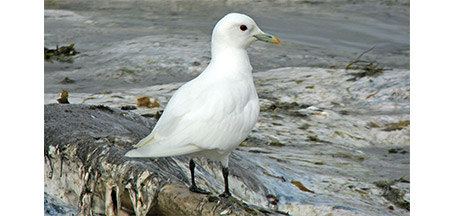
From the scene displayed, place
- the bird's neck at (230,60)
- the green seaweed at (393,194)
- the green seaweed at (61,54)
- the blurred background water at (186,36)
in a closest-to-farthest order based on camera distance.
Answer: the bird's neck at (230,60) < the green seaweed at (393,194) < the blurred background water at (186,36) < the green seaweed at (61,54)

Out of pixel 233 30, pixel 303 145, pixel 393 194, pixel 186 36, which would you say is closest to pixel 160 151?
pixel 233 30

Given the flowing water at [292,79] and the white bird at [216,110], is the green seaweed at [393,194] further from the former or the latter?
the white bird at [216,110]

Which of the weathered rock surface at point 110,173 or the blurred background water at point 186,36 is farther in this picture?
the blurred background water at point 186,36

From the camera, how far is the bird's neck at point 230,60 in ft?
13.3

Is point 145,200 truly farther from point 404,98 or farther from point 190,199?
point 404,98

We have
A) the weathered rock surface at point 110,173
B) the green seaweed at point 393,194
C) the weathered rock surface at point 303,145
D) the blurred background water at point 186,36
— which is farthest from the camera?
the blurred background water at point 186,36

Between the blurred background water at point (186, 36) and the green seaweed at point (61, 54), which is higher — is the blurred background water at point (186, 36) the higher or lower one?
the higher one

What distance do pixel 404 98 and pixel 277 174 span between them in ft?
9.50

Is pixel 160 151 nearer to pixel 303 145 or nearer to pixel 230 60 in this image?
pixel 230 60

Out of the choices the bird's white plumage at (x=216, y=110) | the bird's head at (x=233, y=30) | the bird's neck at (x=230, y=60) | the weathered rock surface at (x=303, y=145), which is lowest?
the weathered rock surface at (x=303, y=145)

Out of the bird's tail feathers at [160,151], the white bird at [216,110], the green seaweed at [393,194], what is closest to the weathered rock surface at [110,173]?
the white bird at [216,110]

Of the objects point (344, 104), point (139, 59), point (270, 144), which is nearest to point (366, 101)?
point (344, 104)

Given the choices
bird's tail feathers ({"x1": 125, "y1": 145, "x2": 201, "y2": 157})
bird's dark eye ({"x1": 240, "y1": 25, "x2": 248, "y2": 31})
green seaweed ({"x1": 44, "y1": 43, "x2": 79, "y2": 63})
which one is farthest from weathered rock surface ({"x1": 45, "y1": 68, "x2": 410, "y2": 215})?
green seaweed ({"x1": 44, "y1": 43, "x2": 79, "y2": 63})

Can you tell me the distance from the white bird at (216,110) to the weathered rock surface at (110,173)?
0.59 feet
